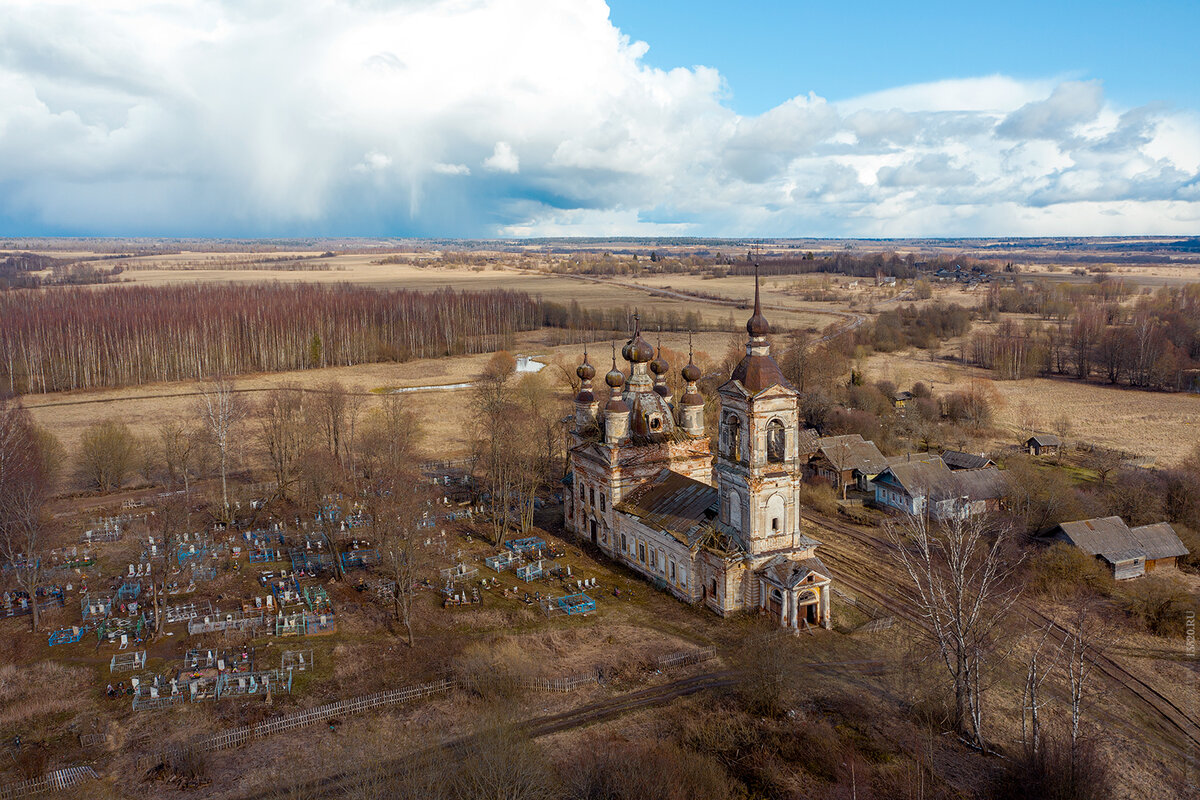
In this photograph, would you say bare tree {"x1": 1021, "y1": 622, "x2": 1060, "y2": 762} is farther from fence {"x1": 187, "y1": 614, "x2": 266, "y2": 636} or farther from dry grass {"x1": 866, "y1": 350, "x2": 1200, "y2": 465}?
dry grass {"x1": 866, "y1": 350, "x2": 1200, "y2": 465}

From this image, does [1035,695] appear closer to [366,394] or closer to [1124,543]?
[1124,543]

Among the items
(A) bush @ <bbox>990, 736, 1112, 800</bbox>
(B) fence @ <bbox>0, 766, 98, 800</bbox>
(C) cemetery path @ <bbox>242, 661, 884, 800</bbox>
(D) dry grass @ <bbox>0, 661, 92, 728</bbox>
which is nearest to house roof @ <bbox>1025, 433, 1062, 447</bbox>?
(C) cemetery path @ <bbox>242, 661, 884, 800</bbox>

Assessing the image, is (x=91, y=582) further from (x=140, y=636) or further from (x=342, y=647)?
(x=342, y=647)

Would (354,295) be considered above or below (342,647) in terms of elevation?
above

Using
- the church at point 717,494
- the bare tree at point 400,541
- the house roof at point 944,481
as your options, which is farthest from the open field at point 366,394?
the house roof at point 944,481

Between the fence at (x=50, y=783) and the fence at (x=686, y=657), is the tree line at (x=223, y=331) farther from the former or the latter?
the fence at (x=686, y=657)

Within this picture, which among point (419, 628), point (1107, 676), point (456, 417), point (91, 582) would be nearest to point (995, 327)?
point (456, 417)

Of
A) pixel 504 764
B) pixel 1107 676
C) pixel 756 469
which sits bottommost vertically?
pixel 1107 676
